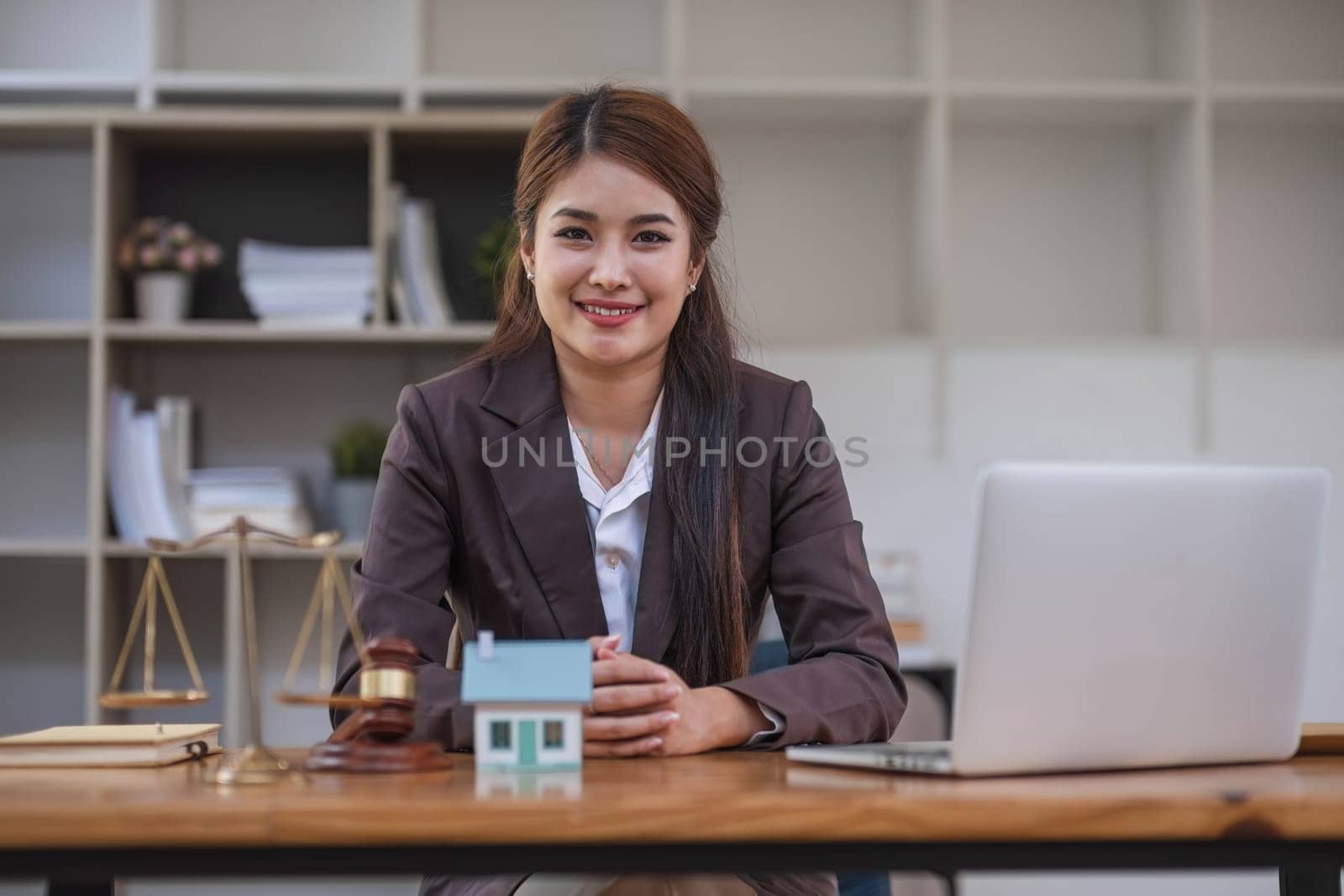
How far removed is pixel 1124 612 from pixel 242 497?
2.32 meters

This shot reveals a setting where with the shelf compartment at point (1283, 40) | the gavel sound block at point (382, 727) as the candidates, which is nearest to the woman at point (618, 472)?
the gavel sound block at point (382, 727)

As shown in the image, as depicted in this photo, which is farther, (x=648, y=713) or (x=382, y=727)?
(x=648, y=713)

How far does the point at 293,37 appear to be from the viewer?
11.0ft

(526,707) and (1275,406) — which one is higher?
(1275,406)

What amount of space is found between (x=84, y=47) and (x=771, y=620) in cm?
217

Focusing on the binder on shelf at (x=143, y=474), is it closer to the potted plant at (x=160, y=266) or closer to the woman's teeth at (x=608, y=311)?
the potted plant at (x=160, y=266)

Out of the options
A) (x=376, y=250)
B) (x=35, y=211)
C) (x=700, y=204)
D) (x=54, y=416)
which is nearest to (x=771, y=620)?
(x=376, y=250)

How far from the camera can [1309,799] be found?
884 millimetres

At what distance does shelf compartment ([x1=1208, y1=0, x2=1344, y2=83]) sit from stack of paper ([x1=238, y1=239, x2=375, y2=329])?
7.10 feet

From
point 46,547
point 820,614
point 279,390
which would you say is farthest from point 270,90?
point 820,614

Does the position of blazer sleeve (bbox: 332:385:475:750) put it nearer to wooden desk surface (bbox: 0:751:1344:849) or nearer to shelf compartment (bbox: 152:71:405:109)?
wooden desk surface (bbox: 0:751:1344:849)

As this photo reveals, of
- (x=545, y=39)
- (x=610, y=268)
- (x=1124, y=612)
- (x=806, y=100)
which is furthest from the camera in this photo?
(x=545, y=39)

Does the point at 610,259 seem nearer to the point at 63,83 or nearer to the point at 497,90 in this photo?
the point at 497,90

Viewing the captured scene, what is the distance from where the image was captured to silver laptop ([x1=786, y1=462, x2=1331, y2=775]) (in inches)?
37.8
